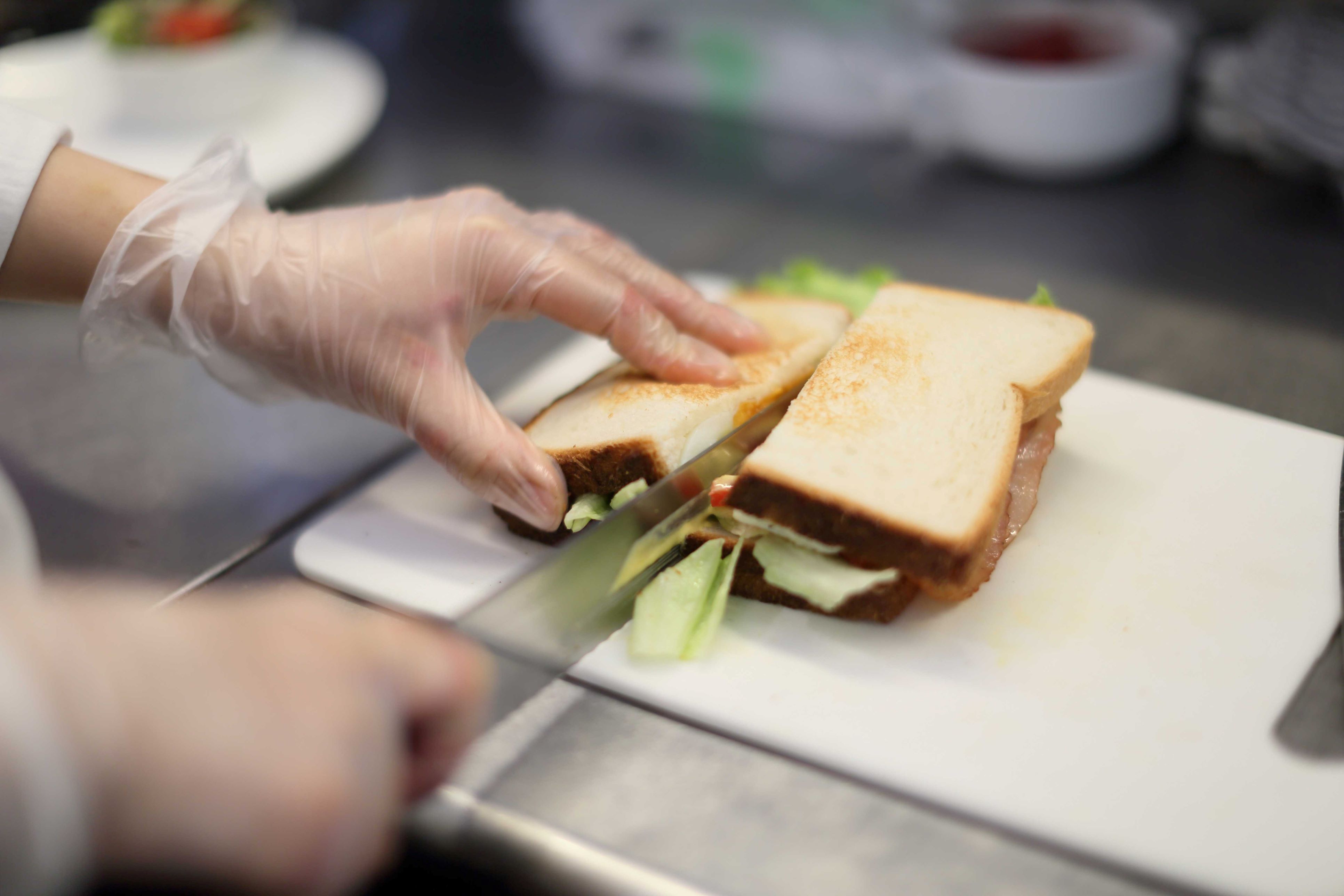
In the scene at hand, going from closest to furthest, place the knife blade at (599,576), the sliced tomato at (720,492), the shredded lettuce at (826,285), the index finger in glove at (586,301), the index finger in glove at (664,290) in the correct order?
the knife blade at (599,576)
the sliced tomato at (720,492)
the index finger in glove at (586,301)
the index finger in glove at (664,290)
the shredded lettuce at (826,285)

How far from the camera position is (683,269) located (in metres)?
2.64

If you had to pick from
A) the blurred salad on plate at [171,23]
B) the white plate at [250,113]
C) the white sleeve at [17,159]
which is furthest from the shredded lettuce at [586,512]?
the blurred salad on plate at [171,23]

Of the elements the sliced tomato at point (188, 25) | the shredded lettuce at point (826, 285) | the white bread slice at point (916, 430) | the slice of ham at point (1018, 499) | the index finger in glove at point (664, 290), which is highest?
the sliced tomato at point (188, 25)

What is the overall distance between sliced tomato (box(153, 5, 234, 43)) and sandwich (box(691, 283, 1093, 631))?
227 centimetres

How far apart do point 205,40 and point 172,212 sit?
4.99 feet

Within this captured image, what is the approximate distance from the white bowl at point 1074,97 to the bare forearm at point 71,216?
2.11 meters

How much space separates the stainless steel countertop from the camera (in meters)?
1.25

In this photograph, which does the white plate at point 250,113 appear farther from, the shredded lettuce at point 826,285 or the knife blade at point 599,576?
the knife blade at point 599,576

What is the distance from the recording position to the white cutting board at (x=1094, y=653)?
1.23m

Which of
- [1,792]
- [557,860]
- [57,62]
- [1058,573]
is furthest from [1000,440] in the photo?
[57,62]

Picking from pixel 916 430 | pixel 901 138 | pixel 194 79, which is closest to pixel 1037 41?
pixel 901 138

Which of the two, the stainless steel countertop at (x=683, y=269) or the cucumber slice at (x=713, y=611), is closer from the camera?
the stainless steel countertop at (x=683, y=269)

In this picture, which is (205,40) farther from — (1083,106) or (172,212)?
(1083,106)

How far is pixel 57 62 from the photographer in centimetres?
315
